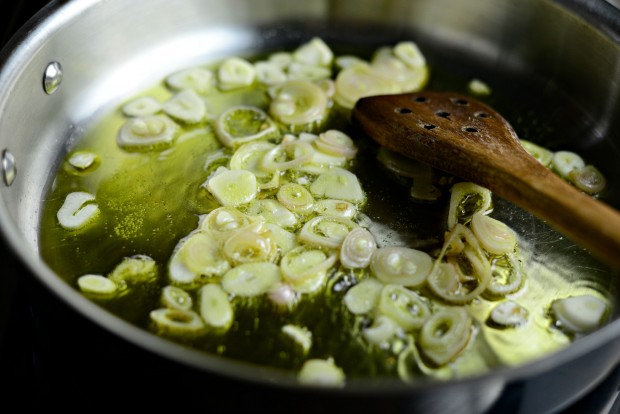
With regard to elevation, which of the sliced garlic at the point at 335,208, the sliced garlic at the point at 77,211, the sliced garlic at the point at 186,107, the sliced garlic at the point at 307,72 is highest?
the sliced garlic at the point at 307,72

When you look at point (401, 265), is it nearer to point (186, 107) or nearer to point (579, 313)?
point (579, 313)

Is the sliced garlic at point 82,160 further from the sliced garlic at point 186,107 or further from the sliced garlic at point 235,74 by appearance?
the sliced garlic at point 235,74

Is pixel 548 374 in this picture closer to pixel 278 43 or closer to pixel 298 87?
pixel 298 87

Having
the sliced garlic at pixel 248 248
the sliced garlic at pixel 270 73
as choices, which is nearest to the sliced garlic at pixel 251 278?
the sliced garlic at pixel 248 248

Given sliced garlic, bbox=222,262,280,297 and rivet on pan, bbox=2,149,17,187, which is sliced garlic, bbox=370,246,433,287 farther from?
rivet on pan, bbox=2,149,17,187

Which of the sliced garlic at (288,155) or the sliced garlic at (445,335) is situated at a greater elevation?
the sliced garlic at (288,155)

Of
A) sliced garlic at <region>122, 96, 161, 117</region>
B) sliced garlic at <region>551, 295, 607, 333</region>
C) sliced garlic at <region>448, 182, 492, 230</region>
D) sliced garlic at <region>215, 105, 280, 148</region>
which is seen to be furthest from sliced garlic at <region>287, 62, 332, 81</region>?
sliced garlic at <region>551, 295, 607, 333</region>

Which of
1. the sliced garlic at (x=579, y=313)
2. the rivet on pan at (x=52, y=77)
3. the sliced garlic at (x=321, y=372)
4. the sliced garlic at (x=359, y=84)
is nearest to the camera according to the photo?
the sliced garlic at (x=321, y=372)
